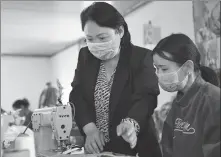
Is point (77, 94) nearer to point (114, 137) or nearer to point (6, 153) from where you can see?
point (114, 137)

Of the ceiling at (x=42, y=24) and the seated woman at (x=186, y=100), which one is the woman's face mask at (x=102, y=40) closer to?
the seated woman at (x=186, y=100)

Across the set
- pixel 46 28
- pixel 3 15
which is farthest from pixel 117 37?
pixel 46 28

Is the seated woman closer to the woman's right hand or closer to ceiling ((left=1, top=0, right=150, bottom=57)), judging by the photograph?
the woman's right hand

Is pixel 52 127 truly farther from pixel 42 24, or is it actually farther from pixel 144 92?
pixel 42 24

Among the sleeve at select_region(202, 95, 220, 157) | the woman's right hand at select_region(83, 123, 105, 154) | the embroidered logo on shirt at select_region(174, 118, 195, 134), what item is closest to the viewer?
the sleeve at select_region(202, 95, 220, 157)

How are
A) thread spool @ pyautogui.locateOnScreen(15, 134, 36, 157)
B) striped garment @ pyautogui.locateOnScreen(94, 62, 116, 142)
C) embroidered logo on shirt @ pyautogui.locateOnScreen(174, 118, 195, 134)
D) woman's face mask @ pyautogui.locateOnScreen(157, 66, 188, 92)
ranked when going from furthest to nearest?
1. thread spool @ pyautogui.locateOnScreen(15, 134, 36, 157)
2. striped garment @ pyautogui.locateOnScreen(94, 62, 116, 142)
3. woman's face mask @ pyautogui.locateOnScreen(157, 66, 188, 92)
4. embroidered logo on shirt @ pyautogui.locateOnScreen(174, 118, 195, 134)

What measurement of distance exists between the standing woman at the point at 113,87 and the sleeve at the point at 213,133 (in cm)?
35

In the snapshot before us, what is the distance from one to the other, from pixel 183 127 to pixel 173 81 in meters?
0.17

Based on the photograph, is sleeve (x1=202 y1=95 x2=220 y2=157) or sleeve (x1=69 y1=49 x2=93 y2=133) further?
sleeve (x1=69 y1=49 x2=93 y2=133)

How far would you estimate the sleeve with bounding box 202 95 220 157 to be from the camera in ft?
3.12

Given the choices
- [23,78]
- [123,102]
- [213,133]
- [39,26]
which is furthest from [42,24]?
[213,133]

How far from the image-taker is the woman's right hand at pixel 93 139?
1.29m

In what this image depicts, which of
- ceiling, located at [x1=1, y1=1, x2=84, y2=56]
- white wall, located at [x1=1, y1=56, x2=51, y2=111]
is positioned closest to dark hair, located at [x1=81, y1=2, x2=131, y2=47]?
ceiling, located at [x1=1, y1=1, x2=84, y2=56]

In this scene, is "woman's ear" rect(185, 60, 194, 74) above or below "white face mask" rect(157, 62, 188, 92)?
above
